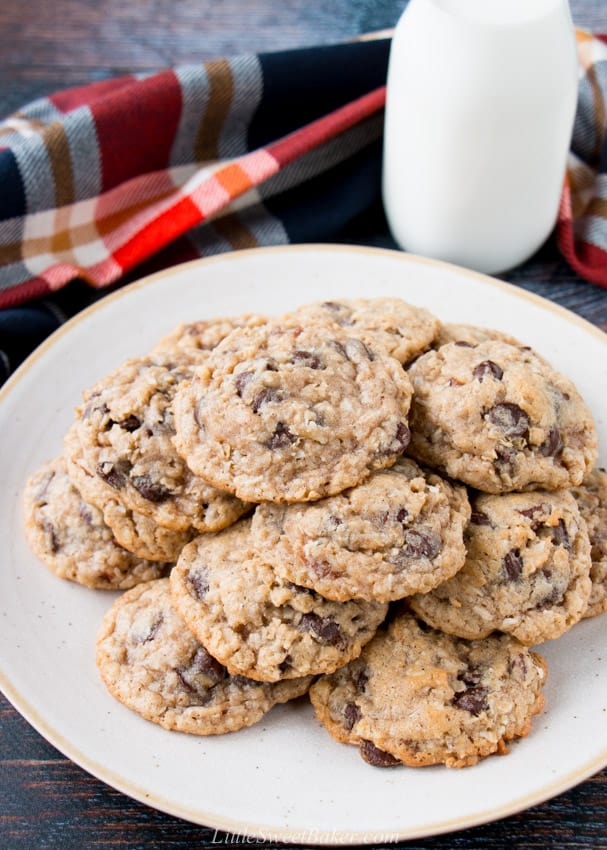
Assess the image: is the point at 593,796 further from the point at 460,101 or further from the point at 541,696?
the point at 460,101

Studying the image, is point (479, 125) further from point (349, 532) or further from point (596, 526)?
point (349, 532)

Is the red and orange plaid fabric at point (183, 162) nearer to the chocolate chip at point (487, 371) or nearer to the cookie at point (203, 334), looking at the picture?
the cookie at point (203, 334)

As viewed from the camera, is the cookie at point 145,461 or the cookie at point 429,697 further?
the cookie at point 145,461

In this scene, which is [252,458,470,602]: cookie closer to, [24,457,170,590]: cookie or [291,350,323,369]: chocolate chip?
[291,350,323,369]: chocolate chip

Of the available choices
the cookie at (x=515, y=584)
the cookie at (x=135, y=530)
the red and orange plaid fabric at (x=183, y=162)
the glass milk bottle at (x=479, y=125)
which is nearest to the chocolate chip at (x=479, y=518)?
the cookie at (x=515, y=584)

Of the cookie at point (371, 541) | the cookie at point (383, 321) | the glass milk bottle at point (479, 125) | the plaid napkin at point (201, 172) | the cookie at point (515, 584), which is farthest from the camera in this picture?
the plaid napkin at point (201, 172)

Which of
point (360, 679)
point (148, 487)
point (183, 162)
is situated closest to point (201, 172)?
point (183, 162)

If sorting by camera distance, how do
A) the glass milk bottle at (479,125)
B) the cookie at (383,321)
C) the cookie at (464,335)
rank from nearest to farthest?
the cookie at (383,321), the cookie at (464,335), the glass milk bottle at (479,125)

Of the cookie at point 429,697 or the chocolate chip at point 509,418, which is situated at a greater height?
the chocolate chip at point 509,418
